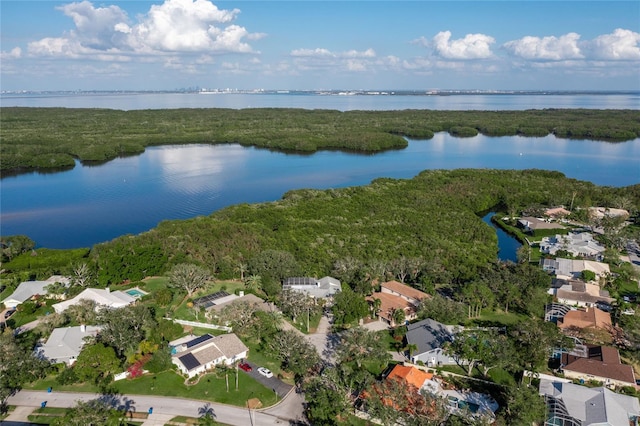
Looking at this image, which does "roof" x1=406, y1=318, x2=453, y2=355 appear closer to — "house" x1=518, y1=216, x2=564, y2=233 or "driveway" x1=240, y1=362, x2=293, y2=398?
"driveway" x1=240, y1=362, x2=293, y2=398

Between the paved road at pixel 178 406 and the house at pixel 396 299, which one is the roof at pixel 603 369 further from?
the paved road at pixel 178 406

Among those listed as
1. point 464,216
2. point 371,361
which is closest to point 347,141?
point 464,216

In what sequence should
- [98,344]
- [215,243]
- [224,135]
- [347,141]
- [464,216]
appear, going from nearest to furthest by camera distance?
[98,344], [215,243], [464,216], [347,141], [224,135]

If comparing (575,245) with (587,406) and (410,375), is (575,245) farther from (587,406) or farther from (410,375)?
(410,375)

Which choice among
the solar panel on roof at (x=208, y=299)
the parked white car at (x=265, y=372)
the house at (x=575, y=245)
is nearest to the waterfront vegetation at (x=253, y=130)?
the house at (x=575, y=245)

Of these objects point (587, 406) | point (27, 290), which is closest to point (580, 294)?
point (587, 406)

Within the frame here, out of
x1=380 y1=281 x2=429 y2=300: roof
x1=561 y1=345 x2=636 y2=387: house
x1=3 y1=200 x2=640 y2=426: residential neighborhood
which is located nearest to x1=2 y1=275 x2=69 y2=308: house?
x1=3 y1=200 x2=640 y2=426: residential neighborhood

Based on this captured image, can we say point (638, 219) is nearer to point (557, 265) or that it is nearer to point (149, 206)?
point (557, 265)

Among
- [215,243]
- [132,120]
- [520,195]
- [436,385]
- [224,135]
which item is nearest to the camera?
[436,385]
